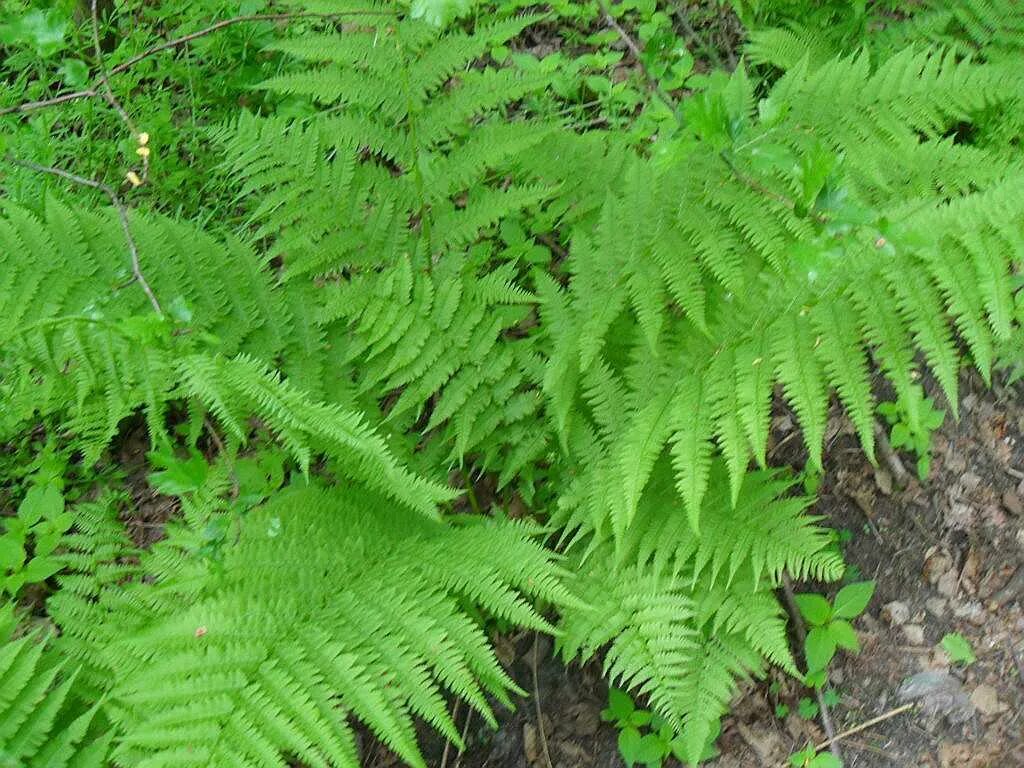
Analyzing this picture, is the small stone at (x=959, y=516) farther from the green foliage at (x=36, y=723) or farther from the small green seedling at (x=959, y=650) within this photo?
the green foliage at (x=36, y=723)

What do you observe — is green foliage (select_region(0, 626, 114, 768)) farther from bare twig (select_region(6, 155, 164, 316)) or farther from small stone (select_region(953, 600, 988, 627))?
small stone (select_region(953, 600, 988, 627))

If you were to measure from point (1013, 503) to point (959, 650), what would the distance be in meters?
0.54

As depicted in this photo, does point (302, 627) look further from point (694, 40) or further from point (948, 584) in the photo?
point (694, 40)

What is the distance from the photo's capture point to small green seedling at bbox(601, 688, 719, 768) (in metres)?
2.40

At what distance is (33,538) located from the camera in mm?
2896

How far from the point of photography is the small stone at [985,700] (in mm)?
2436

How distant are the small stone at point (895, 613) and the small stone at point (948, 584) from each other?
5.1 inches

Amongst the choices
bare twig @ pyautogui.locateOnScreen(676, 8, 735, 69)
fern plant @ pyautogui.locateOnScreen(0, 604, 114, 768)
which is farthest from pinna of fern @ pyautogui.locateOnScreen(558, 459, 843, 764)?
bare twig @ pyautogui.locateOnScreen(676, 8, 735, 69)

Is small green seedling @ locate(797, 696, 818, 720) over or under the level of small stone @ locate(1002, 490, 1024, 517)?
under

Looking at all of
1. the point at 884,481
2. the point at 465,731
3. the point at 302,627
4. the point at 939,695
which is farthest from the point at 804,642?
the point at 302,627

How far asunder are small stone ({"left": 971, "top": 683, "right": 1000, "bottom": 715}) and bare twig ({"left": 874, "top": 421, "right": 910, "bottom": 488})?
2.11ft

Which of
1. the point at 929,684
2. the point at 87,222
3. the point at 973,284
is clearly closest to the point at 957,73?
the point at 973,284

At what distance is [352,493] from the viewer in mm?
2537

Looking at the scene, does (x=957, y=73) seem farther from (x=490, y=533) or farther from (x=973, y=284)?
(x=490, y=533)
